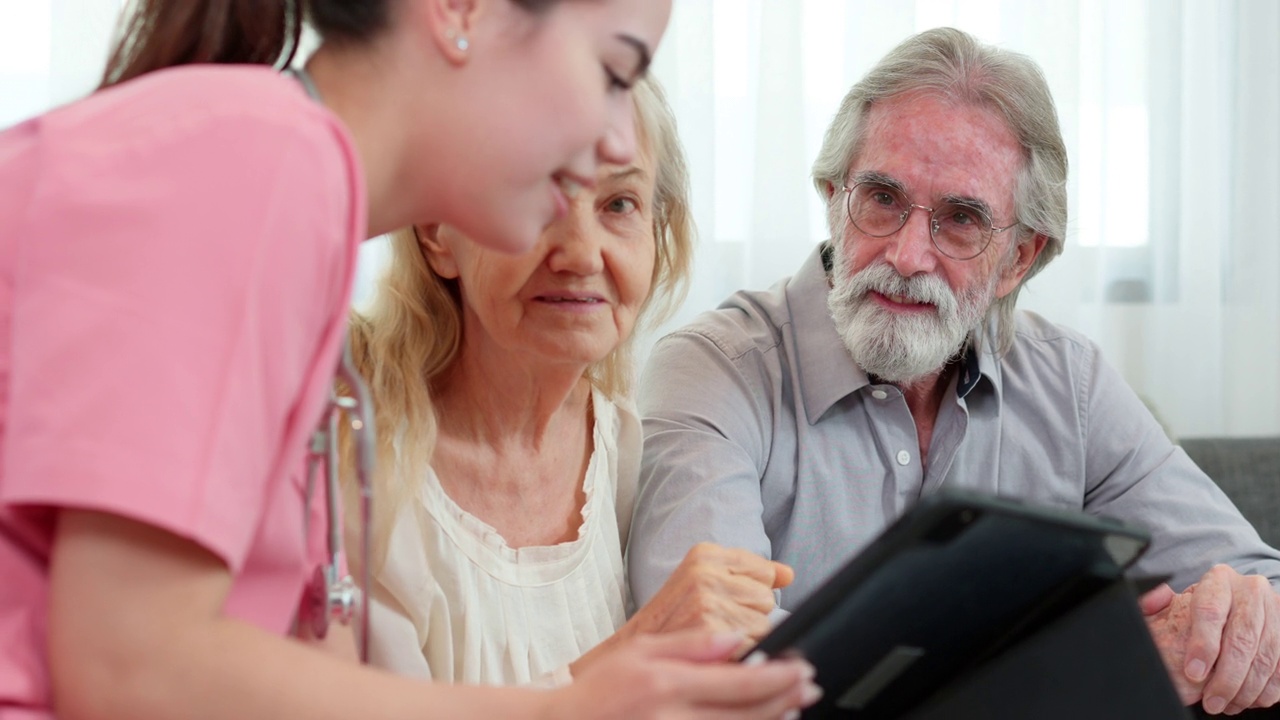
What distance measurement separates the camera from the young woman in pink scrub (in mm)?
591

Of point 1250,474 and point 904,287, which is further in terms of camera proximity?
point 1250,474

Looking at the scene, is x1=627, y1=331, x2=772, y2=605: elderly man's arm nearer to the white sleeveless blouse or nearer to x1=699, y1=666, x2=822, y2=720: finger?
the white sleeveless blouse

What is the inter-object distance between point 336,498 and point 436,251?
0.57 m

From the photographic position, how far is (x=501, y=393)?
139 centimetres

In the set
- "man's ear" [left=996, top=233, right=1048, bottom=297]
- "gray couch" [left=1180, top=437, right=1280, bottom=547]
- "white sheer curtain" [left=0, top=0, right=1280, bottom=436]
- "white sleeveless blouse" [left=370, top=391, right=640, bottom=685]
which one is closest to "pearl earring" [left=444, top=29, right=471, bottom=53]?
"white sleeveless blouse" [left=370, top=391, right=640, bottom=685]

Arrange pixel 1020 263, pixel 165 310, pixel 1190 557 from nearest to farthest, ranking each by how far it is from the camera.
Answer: pixel 165 310 → pixel 1190 557 → pixel 1020 263

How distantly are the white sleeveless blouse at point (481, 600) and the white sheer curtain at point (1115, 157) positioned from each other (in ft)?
3.98

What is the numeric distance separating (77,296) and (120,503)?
102 millimetres

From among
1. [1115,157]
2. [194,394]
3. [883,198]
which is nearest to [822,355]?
[883,198]

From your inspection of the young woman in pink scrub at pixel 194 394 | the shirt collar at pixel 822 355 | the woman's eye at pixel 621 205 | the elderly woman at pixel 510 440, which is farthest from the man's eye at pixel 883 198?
the young woman in pink scrub at pixel 194 394

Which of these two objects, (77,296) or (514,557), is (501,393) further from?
(77,296)

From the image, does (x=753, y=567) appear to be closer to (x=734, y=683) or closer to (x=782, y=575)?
(x=782, y=575)

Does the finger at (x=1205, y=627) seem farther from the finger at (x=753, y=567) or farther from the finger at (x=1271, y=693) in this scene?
the finger at (x=753, y=567)

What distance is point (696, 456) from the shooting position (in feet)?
5.06
